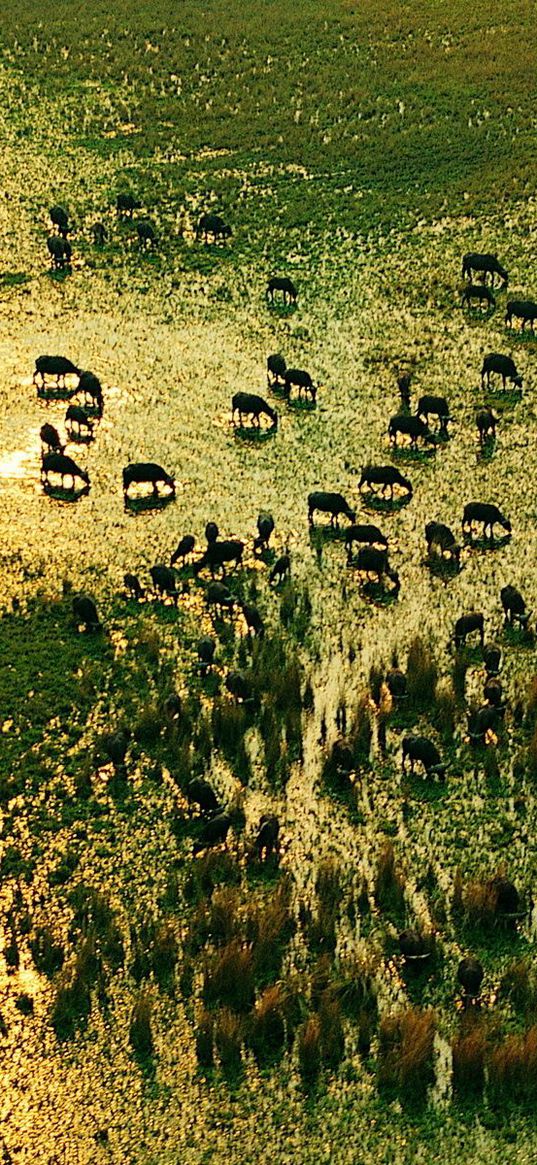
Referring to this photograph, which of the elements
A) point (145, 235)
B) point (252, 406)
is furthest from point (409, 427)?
point (145, 235)

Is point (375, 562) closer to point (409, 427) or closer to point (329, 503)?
point (329, 503)

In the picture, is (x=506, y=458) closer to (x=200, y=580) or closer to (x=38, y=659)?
(x=200, y=580)

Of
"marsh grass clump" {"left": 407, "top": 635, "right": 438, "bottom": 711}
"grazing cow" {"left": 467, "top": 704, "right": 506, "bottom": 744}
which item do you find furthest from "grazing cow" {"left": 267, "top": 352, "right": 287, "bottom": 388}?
"grazing cow" {"left": 467, "top": 704, "right": 506, "bottom": 744}

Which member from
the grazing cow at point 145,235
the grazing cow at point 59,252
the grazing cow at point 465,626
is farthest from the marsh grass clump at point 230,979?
the grazing cow at point 145,235

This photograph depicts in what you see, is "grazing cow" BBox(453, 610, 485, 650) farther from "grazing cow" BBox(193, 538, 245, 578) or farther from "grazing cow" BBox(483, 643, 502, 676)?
"grazing cow" BBox(193, 538, 245, 578)

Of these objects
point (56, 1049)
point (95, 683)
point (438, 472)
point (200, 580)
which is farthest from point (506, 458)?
point (56, 1049)

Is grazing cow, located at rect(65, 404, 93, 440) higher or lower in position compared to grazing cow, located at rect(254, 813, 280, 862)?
higher
